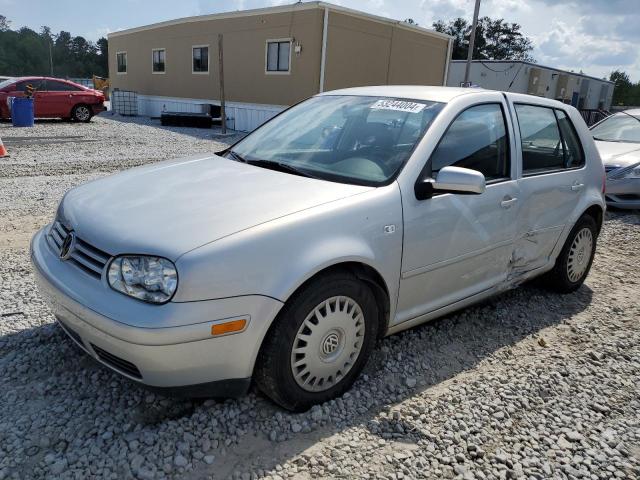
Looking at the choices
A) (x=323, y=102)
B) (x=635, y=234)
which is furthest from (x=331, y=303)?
(x=635, y=234)

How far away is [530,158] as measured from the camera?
3777mm

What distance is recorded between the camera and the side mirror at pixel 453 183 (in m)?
2.84

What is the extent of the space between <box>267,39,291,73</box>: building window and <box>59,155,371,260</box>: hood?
15873mm

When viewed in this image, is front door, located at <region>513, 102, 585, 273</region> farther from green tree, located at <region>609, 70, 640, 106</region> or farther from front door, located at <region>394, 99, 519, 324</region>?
green tree, located at <region>609, 70, 640, 106</region>

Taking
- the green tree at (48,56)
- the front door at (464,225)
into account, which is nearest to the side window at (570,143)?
the front door at (464,225)

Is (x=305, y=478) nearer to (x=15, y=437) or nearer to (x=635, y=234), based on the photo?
(x=15, y=437)

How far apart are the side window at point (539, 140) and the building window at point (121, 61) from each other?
91.6ft

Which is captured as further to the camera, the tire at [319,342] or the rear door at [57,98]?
the rear door at [57,98]

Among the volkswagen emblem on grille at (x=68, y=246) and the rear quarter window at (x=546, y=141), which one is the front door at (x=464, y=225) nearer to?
the rear quarter window at (x=546, y=141)

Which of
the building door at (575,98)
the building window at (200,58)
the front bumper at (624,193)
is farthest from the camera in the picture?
the building door at (575,98)

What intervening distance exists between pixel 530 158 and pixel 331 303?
81.9 inches

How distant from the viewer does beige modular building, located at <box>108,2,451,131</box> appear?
1725cm

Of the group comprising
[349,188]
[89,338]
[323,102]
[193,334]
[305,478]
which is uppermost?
[323,102]

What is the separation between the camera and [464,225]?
3176mm
